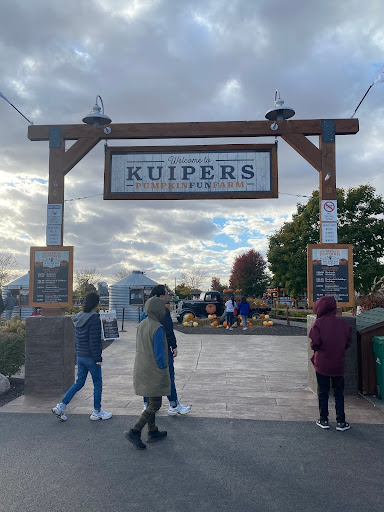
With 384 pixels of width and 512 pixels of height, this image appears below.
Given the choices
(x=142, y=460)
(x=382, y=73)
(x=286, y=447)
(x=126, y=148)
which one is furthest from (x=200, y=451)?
(x=382, y=73)

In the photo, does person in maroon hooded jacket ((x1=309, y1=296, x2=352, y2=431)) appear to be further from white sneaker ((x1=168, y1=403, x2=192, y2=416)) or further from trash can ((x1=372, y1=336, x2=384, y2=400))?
white sneaker ((x1=168, y1=403, x2=192, y2=416))

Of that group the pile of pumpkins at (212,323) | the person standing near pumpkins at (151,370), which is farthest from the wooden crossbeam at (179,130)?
the pile of pumpkins at (212,323)

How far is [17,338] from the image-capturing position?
824 cm

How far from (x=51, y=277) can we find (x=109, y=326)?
7655 millimetres

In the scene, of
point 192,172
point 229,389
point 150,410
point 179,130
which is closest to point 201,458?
point 150,410

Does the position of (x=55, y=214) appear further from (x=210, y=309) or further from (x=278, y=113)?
(x=210, y=309)

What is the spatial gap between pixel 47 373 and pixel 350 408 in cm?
495

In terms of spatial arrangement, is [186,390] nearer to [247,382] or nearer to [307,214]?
[247,382]

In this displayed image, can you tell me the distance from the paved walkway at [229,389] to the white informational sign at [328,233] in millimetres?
2696

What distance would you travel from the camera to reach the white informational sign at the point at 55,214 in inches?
307

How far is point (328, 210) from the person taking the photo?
747 centimetres

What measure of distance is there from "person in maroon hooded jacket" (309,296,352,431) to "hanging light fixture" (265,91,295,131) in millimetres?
3798

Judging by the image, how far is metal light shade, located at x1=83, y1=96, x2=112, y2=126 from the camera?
7738 millimetres

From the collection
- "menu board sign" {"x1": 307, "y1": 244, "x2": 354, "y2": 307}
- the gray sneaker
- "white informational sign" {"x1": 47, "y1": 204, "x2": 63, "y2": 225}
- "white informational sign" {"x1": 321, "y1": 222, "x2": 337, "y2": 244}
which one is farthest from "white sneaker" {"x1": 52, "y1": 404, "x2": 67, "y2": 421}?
"white informational sign" {"x1": 321, "y1": 222, "x2": 337, "y2": 244}
